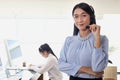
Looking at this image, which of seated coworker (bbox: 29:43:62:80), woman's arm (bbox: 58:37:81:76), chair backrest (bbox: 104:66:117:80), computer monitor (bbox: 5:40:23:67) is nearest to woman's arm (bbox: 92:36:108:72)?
woman's arm (bbox: 58:37:81:76)

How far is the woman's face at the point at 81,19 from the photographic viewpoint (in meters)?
1.57

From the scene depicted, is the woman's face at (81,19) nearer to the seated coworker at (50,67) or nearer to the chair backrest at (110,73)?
the chair backrest at (110,73)

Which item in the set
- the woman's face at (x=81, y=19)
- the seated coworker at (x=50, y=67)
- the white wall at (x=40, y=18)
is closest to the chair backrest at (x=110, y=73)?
the woman's face at (x=81, y=19)

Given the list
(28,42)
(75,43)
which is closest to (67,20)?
(28,42)

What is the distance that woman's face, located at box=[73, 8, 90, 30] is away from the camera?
61.7 inches

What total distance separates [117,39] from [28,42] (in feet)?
6.92

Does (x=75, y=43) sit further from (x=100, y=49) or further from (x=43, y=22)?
(x=43, y=22)

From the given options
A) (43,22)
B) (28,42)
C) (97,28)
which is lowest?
(28,42)

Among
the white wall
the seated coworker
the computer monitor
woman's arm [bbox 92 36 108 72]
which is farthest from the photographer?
the white wall

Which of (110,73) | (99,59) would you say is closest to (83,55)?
(99,59)

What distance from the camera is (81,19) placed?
1566mm

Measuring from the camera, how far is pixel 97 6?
5375 mm

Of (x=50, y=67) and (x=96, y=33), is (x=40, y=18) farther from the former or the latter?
(x=96, y=33)

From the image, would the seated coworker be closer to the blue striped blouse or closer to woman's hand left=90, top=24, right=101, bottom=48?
the blue striped blouse
